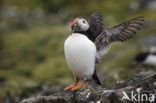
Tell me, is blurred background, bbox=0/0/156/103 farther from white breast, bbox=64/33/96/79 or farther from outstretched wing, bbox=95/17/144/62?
white breast, bbox=64/33/96/79

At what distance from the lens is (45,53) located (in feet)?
73.4

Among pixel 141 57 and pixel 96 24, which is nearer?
pixel 96 24

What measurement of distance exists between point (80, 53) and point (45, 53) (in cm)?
1402

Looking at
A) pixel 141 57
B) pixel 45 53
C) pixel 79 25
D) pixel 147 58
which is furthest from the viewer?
pixel 45 53

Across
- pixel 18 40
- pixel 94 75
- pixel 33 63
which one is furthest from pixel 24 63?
pixel 94 75

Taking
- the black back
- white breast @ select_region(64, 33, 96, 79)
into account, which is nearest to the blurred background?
the black back

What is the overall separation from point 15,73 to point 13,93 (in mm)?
5515

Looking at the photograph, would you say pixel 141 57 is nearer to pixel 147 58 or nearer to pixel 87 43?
pixel 147 58

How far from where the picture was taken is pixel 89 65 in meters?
8.80

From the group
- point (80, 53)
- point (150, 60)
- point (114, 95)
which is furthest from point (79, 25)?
point (150, 60)

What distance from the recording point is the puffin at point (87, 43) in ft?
27.9

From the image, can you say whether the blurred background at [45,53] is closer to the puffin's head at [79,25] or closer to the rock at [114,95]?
the rock at [114,95]

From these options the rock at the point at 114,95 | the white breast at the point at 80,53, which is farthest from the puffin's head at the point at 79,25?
the rock at the point at 114,95

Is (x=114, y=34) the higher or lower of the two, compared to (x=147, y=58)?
higher
